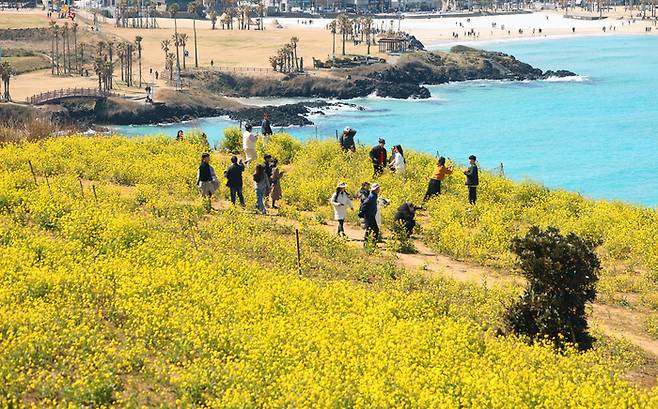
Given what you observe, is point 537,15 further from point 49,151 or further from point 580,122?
point 49,151

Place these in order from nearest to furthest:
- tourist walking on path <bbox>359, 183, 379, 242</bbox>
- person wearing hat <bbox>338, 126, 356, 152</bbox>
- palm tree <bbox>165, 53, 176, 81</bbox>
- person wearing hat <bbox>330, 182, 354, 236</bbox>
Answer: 1. tourist walking on path <bbox>359, 183, 379, 242</bbox>
2. person wearing hat <bbox>330, 182, 354, 236</bbox>
3. person wearing hat <bbox>338, 126, 356, 152</bbox>
4. palm tree <bbox>165, 53, 176, 81</bbox>

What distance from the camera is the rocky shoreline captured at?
71.2 metres

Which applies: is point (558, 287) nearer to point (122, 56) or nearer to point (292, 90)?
point (292, 90)

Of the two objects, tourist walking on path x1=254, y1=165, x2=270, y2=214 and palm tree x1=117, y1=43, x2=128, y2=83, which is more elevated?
palm tree x1=117, y1=43, x2=128, y2=83

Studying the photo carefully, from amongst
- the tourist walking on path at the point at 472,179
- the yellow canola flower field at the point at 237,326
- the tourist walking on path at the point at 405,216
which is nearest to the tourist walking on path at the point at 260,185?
the yellow canola flower field at the point at 237,326

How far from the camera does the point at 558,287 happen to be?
40.9 feet

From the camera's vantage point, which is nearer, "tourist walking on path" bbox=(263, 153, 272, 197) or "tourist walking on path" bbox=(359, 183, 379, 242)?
"tourist walking on path" bbox=(359, 183, 379, 242)

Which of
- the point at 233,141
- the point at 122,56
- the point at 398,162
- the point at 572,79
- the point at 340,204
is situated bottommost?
the point at 340,204

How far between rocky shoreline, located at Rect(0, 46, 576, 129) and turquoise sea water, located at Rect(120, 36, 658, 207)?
2.64m

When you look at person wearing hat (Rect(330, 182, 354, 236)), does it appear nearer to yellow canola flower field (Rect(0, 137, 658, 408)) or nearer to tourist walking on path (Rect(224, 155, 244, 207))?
yellow canola flower field (Rect(0, 137, 658, 408))

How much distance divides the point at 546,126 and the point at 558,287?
5823 centimetres

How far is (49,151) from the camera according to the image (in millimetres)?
24359

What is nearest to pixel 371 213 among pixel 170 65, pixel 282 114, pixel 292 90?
pixel 282 114

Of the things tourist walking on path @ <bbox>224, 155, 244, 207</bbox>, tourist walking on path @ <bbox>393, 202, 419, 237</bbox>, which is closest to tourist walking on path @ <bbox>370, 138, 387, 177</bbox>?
tourist walking on path @ <bbox>224, 155, 244, 207</bbox>
